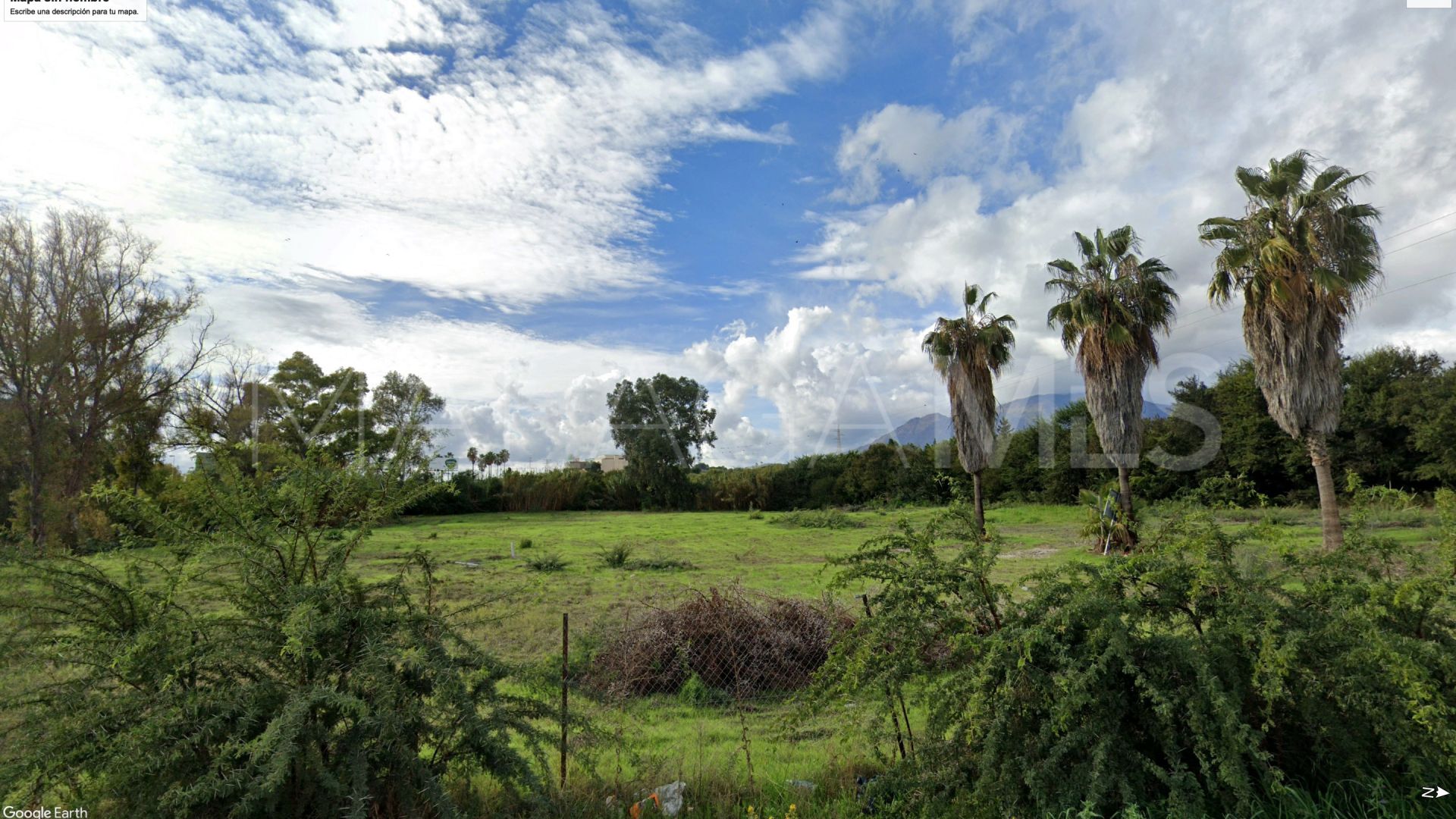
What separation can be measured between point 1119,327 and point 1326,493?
18.7 feet

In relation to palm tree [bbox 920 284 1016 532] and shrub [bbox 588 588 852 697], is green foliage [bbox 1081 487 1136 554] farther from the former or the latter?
shrub [bbox 588 588 852 697]

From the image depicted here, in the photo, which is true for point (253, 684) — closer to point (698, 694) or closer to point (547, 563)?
point (698, 694)

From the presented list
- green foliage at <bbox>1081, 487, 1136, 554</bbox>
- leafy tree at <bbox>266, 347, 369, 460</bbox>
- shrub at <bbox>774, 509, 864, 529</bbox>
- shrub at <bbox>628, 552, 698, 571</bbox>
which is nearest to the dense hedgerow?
shrub at <bbox>628, 552, 698, 571</bbox>

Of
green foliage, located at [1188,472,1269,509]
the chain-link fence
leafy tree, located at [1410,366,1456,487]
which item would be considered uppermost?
leafy tree, located at [1410,366,1456,487]

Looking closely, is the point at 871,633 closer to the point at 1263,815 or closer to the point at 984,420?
the point at 1263,815

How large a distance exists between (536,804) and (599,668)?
401 centimetres

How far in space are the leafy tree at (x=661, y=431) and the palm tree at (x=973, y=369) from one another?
23729 millimetres

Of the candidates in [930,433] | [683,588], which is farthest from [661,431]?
[683,588]

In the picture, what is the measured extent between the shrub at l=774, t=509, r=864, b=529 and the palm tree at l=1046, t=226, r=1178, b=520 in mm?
10893

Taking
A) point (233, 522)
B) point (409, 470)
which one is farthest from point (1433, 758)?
point (233, 522)

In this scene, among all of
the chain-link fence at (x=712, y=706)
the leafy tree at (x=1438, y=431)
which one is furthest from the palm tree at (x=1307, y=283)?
the chain-link fence at (x=712, y=706)

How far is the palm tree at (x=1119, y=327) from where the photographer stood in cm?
1859

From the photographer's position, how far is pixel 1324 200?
16.1 meters

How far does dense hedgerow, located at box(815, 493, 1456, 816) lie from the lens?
3180 mm
